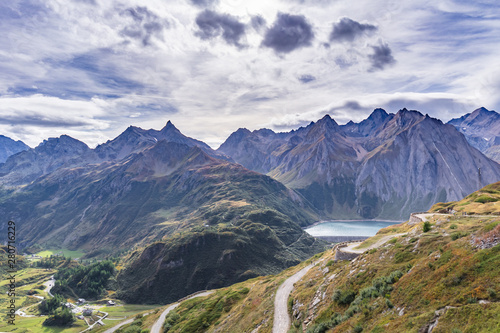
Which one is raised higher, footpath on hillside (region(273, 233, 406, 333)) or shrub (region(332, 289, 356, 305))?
shrub (region(332, 289, 356, 305))

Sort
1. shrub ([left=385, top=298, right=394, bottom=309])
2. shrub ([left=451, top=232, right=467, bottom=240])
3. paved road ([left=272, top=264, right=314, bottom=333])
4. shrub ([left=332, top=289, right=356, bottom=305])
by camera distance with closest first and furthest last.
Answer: shrub ([left=385, top=298, right=394, bottom=309]) < shrub ([left=451, top=232, right=467, bottom=240]) < shrub ([left=332, top=289, right=356, bottom=305]) < paved road ([left=272, top=264, right=314, bottom=333])

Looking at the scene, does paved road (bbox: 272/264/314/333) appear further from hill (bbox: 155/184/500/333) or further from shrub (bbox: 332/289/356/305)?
shrub (bbox: 332/289/356/305)

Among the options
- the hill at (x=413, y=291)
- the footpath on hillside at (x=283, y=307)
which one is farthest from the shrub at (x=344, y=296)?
the footpath on hillside at (x=283, y=307)

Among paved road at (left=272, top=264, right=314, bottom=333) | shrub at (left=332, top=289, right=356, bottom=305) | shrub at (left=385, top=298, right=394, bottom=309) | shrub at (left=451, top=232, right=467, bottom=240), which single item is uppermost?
Answer: shrub at (left=451, top=232, right=467, bottom=240)

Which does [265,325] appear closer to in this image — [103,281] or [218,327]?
[218,327]

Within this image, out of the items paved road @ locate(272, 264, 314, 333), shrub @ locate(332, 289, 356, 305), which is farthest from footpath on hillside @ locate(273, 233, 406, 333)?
shrub @ locate(332, 289, 356, 305)

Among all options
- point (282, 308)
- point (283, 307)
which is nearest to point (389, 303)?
point (282, 308)

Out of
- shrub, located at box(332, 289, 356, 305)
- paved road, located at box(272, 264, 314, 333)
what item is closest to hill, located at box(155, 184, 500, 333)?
shrub, located at box(332, 289, 356, 305)

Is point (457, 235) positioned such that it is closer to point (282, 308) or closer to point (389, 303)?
point (389, 303)

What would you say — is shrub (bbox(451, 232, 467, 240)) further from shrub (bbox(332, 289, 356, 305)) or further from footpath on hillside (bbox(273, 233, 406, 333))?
footpath on hillside (bbox(273, 233, 406, 333))

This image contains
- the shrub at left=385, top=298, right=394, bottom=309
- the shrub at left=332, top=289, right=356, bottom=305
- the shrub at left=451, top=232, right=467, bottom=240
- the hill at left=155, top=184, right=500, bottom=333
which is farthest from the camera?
the shrub at left=332, top=289, right=356, bottom=305

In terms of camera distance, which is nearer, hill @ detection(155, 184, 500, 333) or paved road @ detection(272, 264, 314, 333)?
hill @ detection(155, 184, 500, 333)
